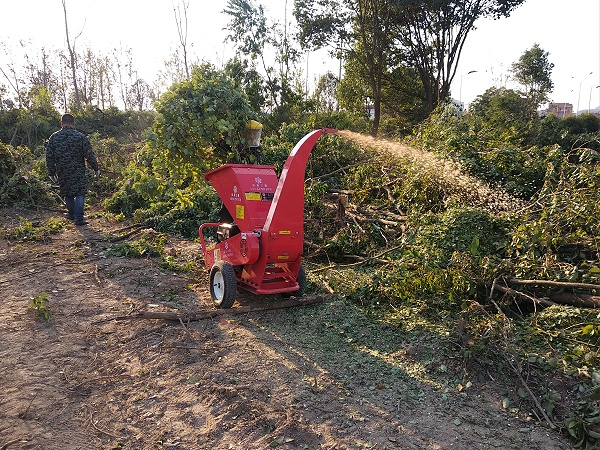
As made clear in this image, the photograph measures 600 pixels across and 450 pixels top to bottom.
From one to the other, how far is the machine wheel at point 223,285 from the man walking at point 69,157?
168 inches

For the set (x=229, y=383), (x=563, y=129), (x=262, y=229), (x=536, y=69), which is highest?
(x=536, y=69)

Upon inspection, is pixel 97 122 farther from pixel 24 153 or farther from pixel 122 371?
pixel 122 371

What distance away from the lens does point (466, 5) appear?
17250mm

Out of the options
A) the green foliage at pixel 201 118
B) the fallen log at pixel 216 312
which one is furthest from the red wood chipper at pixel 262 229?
the green foliage at pixel 201 118

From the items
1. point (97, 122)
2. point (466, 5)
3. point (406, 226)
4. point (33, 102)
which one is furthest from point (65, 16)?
point (406, 226)

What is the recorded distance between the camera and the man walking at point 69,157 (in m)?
8.04

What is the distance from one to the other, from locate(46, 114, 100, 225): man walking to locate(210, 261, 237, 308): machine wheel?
4.26 meters

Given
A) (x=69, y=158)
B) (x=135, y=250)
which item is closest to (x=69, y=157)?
(x=69, y=158)

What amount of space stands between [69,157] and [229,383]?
6.34 meters

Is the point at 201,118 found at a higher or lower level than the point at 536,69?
lower

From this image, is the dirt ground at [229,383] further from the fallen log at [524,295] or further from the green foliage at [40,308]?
the fallen log at [524,295]

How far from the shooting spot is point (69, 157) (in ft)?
26.4

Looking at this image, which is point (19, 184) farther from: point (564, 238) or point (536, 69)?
point (536, 69)

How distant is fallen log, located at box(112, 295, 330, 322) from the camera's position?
14.8 feet
